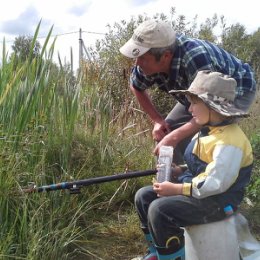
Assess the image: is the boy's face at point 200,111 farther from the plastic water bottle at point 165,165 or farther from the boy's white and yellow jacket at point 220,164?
the plastic water bottle at point 165,165

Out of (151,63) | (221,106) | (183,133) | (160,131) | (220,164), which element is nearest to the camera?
(220,164)

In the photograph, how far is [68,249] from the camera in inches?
126

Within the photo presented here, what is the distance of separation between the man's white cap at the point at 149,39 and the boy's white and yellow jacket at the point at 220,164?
674 millimetres

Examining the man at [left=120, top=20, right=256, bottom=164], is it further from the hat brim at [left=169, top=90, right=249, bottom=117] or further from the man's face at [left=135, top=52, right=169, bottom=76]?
the hat brim at [left=169, top=90, right=249, bottom=117]

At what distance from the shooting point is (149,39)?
2914mm

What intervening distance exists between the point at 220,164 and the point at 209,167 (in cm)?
6

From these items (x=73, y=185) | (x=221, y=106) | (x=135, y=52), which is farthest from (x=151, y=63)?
(x=73, y=185)

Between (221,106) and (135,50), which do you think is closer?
(221,106)

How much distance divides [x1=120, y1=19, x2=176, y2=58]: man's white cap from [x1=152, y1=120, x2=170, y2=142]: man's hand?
65 cm

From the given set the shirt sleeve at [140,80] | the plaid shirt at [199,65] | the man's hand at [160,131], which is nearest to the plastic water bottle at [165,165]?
the plaid shirt at [199,65]

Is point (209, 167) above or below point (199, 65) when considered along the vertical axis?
below

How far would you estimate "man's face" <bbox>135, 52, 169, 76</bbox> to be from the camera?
2951 millimetres

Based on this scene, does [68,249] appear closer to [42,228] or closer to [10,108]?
[42,228]

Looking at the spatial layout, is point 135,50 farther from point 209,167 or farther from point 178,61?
point 209,167
